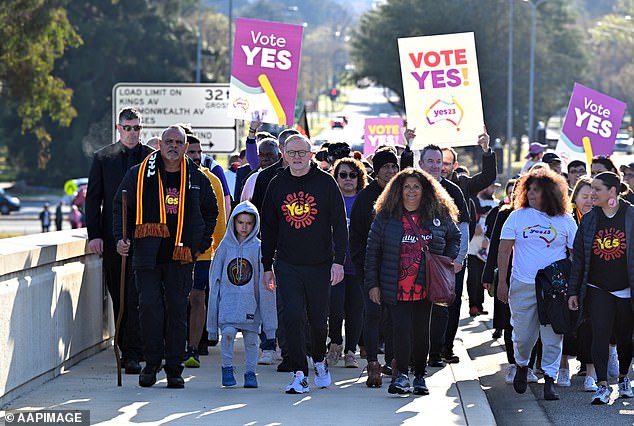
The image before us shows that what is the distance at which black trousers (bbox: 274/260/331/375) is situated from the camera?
34.6 ft

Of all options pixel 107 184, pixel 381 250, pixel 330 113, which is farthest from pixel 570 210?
pixel 330 113

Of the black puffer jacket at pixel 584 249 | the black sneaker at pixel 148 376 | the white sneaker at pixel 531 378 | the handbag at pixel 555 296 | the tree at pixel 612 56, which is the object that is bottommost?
the white sneaker at pixel 531 378

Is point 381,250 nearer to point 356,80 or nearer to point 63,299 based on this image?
point 63,299

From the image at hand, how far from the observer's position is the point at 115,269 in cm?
1170

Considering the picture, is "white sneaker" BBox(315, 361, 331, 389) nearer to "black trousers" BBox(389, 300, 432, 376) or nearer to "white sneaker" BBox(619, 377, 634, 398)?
"black trousers" BBox(389, 300, 432, 376)

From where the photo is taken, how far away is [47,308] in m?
10.6

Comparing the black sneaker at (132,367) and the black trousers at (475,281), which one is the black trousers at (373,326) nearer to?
the black sneaker at (132,367)

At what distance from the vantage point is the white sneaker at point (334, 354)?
41.1ft

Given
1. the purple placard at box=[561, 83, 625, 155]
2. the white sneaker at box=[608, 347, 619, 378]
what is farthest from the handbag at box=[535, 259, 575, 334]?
the purple placard at box=[561, 83, 625, 155]

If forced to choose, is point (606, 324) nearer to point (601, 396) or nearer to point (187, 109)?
point (601, 396)

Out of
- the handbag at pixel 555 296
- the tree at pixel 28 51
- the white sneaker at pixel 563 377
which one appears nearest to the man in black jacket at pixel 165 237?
the handbag at pixel 555 296

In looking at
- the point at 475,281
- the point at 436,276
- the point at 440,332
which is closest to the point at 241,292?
the point at 436,276

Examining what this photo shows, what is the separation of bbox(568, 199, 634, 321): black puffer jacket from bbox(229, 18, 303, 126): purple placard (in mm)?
6565

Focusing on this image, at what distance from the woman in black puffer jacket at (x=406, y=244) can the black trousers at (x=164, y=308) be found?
56.1 inches
